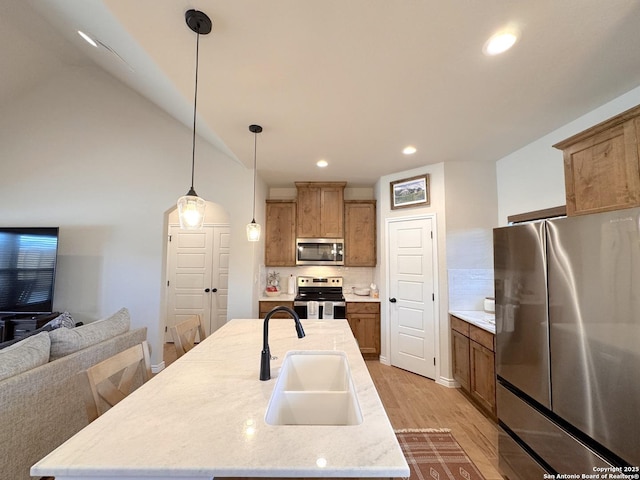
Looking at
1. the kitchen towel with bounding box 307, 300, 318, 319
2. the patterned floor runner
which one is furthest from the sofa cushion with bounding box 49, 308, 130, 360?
the patterned floor runner

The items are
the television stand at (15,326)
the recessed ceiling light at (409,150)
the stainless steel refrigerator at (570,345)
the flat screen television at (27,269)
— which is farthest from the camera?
the flat screen television at (27,269)

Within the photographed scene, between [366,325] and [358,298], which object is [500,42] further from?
[366,325]

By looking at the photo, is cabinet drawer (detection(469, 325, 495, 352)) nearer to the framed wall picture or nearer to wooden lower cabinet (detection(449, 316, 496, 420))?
wooden lower cabinet (detection(449, 316, 496, 420))

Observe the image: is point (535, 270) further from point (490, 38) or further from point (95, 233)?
point (95, 233)

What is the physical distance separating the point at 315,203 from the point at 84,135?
10.7 ft

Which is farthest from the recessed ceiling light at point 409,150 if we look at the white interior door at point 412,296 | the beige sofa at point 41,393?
the beige sofa at point 41,393

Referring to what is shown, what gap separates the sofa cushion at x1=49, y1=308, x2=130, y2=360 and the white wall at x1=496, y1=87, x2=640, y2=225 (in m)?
4.15

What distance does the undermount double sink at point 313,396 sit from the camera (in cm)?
115

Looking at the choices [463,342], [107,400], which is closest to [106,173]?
[107,400]

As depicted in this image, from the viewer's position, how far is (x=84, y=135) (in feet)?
11.4

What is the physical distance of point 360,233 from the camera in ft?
13.7

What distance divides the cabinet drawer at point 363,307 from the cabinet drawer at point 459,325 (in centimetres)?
104

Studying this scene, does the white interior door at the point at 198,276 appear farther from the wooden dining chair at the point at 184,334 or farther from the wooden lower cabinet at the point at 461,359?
the wooden lower cabinet at the point at 461,359

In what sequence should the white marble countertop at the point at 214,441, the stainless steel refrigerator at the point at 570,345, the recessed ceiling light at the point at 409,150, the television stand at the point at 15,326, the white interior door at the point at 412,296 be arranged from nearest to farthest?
the white marble countertop at the point at 214,441 < the stainless steel refrigerator at the point at 570,345 < the recessed ceiling light at the point at 409,150 < the television stand at the point at 15,326 < the white interior door at the point at 412,296
